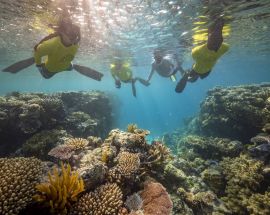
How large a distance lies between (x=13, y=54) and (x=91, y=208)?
102 feet

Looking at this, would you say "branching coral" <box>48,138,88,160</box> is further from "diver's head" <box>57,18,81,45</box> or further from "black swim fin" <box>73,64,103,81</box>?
"diver's head" <box>57,18,81,45</box>

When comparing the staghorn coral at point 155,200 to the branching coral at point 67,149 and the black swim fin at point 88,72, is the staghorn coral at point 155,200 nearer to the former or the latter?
the branching coral at point 67,149

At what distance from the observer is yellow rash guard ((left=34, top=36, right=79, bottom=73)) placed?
793 centimetres

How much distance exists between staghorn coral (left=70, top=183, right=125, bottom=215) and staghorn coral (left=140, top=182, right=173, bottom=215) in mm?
649

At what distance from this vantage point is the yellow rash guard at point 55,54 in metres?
7.93

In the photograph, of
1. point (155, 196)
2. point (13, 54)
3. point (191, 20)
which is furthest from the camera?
point (13, 54)

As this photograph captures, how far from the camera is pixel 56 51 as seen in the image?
26.9 ft

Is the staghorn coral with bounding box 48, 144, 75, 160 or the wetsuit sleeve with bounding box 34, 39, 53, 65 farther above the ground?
the wetsuit sleeve with bounding box 34, 39, 53, 65

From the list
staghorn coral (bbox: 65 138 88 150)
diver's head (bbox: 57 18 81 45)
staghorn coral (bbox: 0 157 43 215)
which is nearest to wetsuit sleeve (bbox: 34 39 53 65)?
diver's head (bbox: 57 18 81 45)

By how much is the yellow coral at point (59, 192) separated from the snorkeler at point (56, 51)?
16.1ft

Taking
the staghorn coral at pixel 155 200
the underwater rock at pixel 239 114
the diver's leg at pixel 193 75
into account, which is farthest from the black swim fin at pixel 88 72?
the underwater rock at pixel 239 114

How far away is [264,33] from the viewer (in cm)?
2416

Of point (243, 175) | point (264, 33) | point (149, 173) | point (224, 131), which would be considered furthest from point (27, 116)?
point (264, 33)

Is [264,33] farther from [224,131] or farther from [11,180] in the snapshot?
[11,180]
